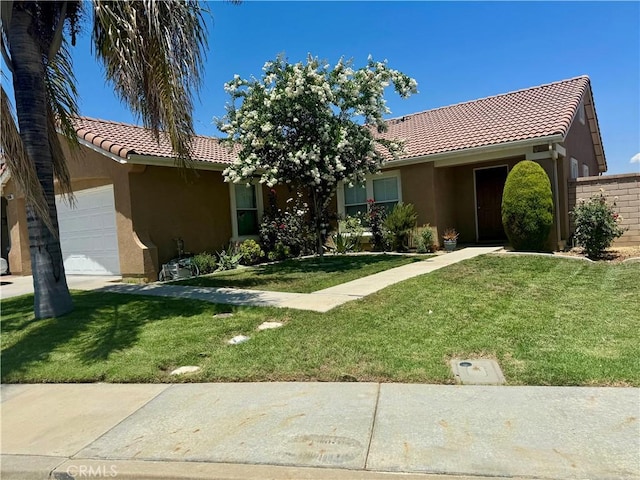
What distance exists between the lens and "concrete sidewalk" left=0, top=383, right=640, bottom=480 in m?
3.08

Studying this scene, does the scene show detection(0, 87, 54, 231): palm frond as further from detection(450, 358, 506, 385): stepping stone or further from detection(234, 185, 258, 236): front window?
detection(234, 185, 258, 236): front window

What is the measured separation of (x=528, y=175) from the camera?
39.2 feet

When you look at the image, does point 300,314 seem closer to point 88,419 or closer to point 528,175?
point 88,419

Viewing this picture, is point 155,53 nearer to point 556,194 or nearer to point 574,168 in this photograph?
point 556,194

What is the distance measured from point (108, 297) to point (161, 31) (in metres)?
5.30

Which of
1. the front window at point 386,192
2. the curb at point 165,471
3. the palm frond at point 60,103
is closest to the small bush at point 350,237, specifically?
the front window at point 386,192

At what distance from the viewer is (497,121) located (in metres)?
15.0

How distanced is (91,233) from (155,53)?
26.6ft

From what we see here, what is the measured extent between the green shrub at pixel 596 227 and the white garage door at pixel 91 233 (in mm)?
12380

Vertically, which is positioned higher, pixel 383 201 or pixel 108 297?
pixel 383 201

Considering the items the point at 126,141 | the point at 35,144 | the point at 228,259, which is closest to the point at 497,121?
the point at 228,259

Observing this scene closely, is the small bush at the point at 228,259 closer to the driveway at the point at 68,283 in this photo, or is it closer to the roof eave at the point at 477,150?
the driveway at the point at 68,283

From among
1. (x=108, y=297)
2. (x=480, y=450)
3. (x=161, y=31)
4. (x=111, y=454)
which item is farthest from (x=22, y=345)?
(x=480, y=450)

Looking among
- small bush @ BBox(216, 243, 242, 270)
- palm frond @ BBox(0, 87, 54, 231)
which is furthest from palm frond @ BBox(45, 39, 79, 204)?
small bush @ BBox(216, 243, 242, 270)
